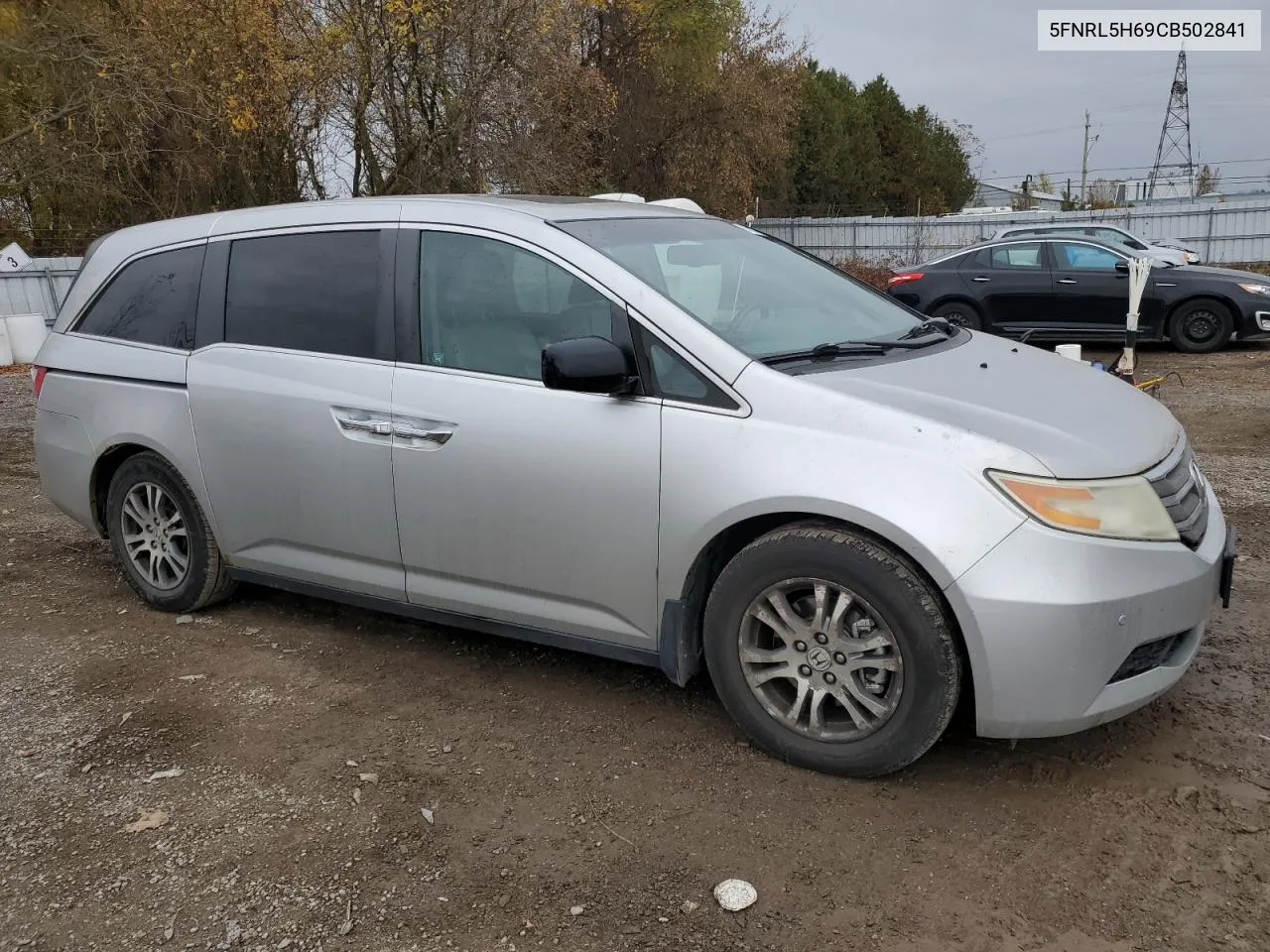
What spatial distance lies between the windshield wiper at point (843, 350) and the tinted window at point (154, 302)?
2.56 m

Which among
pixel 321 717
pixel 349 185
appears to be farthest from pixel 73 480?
pixel 349 185

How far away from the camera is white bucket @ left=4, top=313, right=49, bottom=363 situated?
1592cm

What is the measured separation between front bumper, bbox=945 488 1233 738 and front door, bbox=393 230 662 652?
101 cm

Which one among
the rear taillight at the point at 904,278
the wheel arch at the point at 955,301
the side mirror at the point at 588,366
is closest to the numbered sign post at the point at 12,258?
the rear taillight at the point at 904,278

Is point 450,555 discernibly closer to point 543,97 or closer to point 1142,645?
point 1142,645

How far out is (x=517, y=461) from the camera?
11.2 ft

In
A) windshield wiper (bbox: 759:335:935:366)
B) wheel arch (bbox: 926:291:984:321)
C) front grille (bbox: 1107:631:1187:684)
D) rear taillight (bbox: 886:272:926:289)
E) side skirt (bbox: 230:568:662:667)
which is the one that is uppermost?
windshield wiper (bbox: 759:335:935:366)

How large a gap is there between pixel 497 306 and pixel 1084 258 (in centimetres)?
1083

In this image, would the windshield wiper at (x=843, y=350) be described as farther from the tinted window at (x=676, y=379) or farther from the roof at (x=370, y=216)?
the roof at (x=370, y=216)

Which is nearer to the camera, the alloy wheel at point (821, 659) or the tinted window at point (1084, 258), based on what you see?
the alloy wheel at point (821, 659)

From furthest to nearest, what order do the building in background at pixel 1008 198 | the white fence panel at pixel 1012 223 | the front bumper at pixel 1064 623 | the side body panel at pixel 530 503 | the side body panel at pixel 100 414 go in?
the building in background at pixel 1008 198
the white fence panel at pixel 1012 223
the side body panel at pixel 100 414
the side body panel at pixel 530 503
the front bumper at pixel 1064 623

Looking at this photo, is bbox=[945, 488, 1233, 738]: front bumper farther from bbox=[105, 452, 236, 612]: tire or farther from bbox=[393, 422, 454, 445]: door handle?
bbox=[105, 452, 236, 612]: tire

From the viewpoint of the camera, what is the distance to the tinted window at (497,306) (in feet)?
11.3

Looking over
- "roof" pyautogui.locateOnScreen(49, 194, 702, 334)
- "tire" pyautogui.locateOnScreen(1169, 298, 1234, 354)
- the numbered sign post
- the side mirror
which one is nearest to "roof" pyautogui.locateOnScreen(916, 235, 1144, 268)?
"tire" pyautogui.locateOnScreen(1169, 298, 1234, 354)
